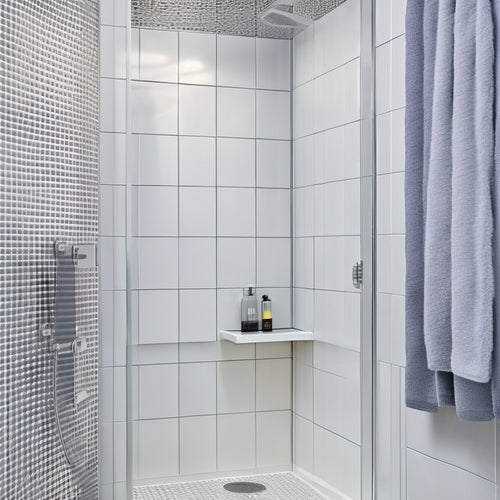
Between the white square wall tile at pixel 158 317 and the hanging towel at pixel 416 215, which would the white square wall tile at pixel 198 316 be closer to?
the white square wall tile at pixel 158 317

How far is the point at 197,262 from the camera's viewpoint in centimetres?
171

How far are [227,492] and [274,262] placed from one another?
60cm

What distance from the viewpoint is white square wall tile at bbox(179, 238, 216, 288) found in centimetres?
168

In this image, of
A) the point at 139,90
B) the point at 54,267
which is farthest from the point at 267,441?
the point at 139,90

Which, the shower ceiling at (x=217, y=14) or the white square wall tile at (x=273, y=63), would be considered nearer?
the shower ceiling at (x=217, y=14)

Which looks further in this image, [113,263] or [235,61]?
[235,61]

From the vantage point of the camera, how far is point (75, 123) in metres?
1.38

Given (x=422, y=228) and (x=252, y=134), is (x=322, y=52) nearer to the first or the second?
(x=252, y=134)

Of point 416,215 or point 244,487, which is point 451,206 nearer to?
point 416,215

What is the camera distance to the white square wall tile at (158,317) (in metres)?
1.58

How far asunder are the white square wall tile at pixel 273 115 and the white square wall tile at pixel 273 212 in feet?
0.49

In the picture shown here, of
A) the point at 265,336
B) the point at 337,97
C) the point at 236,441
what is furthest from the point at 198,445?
the point at 337,97

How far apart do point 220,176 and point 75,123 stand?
462 millimetres

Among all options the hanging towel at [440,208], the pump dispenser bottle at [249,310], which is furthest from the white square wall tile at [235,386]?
the hanging towel at [440,208]
